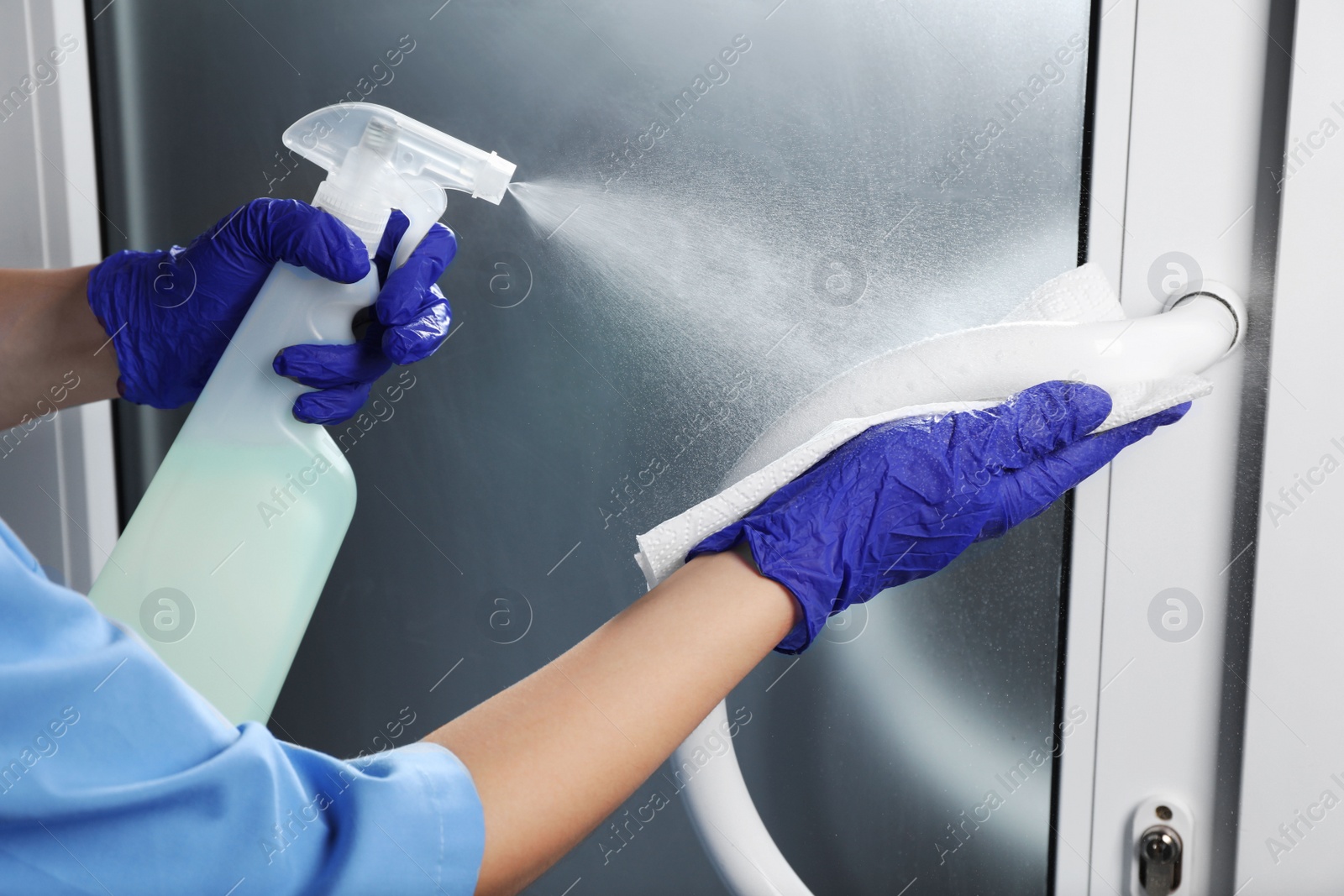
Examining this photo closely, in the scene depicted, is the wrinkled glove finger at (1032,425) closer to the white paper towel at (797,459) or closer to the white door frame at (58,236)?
the white paper towel at (797,459)

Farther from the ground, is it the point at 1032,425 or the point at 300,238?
the point at 1032,425

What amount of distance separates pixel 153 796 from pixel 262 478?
289mm

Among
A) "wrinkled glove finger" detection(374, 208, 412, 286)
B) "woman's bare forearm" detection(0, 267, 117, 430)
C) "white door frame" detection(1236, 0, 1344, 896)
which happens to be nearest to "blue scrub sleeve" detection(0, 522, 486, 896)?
"wrinkled glove finger" detection(374, 208, 412, 286)

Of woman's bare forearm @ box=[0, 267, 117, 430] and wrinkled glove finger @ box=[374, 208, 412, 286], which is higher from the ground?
wrinkled glove finger @ box=[374, 208, 412, 286]

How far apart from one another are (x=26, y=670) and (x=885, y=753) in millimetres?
623

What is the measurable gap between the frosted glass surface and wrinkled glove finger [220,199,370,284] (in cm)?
17

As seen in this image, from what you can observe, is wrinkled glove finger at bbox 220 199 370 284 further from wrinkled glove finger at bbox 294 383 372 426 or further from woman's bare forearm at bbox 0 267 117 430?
woman's bare forearm at bbox 0 267 117 430

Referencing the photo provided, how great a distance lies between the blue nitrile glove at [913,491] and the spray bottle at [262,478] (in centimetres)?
28

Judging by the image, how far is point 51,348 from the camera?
74cm

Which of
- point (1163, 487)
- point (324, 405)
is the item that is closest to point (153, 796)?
point (324, 405)

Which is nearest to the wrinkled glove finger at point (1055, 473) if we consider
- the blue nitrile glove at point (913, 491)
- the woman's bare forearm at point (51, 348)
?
the blue nitrile glove at point (913, 491)

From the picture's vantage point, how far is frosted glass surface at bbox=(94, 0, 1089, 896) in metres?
0.68

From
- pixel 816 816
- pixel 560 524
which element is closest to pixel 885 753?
pixel 816 816

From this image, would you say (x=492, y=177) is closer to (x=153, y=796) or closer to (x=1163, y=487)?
(x=153, y=796)
